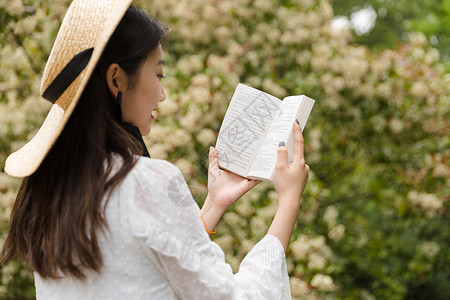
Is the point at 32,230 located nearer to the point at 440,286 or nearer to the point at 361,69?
the point at 361,69

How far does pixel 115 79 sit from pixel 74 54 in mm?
98

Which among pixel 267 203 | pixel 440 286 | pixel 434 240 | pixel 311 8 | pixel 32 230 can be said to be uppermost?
pixel 32 230

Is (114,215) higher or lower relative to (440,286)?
higher

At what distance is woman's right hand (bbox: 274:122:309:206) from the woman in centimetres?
13

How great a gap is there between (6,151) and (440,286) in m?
3.91

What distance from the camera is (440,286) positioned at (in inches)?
191

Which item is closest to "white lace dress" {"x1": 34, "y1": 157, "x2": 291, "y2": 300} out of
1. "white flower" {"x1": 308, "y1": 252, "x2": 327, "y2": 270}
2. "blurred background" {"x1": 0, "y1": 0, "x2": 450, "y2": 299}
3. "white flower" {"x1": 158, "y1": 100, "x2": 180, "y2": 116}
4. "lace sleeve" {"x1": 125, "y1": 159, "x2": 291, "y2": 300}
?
"lace sleeve" {"x1": 125, "y1": 159, "x2": 291, "y2": 300}

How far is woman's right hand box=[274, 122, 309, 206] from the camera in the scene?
1.30 m

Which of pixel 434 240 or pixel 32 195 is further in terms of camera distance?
pixel 434 240

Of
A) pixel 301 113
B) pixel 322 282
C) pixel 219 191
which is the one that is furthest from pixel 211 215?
pixel 322 282

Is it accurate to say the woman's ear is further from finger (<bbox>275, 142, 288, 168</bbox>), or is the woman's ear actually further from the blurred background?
the blurred background

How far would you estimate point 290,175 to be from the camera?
1.32 metres

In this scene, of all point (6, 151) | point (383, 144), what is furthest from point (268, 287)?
point (383, 144)

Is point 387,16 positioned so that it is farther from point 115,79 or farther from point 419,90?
point 115,79
